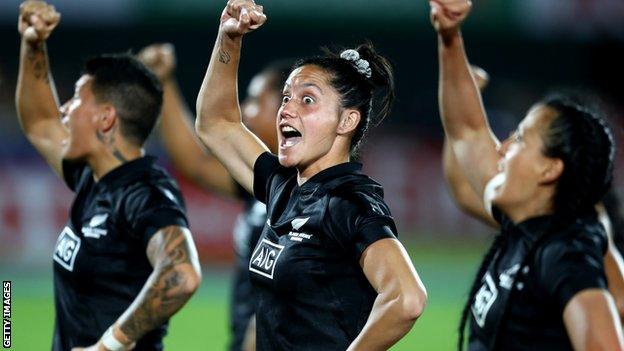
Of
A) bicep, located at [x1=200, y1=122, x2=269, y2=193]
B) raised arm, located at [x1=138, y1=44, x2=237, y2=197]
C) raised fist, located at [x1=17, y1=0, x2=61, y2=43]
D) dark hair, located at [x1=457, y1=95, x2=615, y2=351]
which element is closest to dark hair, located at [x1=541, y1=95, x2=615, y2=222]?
dark hair, located at [x1=457, y1=95, x2=615, y2=351]

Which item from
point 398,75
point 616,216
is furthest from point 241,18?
point 398,75

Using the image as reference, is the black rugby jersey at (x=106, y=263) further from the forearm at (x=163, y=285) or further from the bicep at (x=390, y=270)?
the bicep at (x=390, y=270)

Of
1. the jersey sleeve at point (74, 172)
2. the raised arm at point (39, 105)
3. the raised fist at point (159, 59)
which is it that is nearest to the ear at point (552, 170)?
the jersey sleeve at point (74, 172)

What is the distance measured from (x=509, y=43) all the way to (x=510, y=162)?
44.2 ft

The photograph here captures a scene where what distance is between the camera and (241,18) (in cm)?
435

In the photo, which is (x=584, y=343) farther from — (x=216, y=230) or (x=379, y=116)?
(x=216, y=230)

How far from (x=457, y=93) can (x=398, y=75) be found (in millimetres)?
12510

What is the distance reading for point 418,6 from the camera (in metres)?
16.4

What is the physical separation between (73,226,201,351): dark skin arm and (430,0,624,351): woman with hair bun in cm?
116

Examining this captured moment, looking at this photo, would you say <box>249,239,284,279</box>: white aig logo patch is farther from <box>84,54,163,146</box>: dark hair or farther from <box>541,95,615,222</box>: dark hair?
<box>84,54,163,146</box>: dark hair

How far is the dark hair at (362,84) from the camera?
4199 mm

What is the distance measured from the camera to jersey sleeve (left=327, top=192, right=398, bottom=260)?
149 inches

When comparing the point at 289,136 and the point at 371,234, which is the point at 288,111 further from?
the point at 371,234

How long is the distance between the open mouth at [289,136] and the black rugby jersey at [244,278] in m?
2.47
